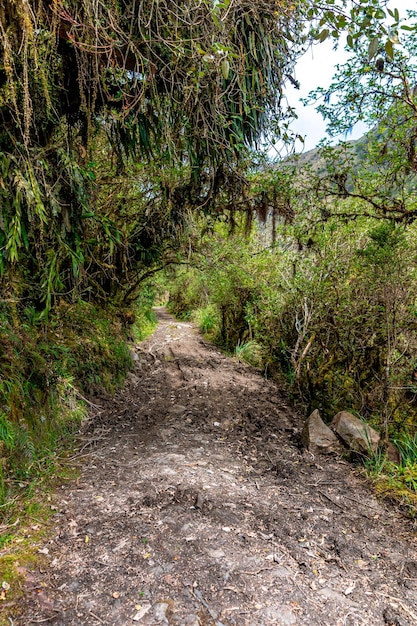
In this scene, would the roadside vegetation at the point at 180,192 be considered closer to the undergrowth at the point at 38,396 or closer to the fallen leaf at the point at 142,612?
the undergrowth at the point at 38,396

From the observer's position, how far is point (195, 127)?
8.77 feet

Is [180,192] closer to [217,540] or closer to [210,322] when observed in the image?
[217,540]

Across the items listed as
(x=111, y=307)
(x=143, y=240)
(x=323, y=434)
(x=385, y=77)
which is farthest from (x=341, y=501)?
(x=111, y=307)

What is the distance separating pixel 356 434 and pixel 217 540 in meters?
2.15

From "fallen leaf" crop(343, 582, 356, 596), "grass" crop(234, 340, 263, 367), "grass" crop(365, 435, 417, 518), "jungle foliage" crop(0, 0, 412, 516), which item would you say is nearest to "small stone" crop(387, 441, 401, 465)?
"grass" crop(365, 435, 417, 518)

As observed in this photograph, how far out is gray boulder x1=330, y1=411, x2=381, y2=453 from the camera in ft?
11.9

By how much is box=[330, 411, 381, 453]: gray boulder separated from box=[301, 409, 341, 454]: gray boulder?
101mm

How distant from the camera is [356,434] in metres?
3.75

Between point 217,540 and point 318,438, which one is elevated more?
point 217,540

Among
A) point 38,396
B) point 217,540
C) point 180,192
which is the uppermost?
point 180,192

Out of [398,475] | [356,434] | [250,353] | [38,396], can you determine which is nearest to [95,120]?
[38,396]

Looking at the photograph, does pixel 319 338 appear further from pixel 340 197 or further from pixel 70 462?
pixel 70 462

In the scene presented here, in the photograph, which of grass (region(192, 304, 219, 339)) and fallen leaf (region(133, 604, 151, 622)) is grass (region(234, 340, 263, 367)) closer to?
grass (region(192, 304, 219, 339))

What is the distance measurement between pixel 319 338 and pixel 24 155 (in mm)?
4295
